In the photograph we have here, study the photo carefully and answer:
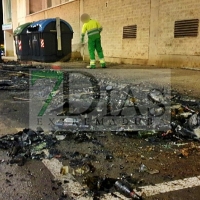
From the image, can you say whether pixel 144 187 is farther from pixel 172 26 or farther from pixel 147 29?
pixel 147 29

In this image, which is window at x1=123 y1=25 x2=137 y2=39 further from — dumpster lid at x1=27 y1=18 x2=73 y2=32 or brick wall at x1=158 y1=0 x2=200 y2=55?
dumpster lid at x1=27 y1=18 x2=73 y2=32

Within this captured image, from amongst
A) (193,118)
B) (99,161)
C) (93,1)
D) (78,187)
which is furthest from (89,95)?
(93,1)

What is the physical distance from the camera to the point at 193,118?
363 cm

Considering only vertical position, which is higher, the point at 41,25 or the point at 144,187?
the point at 41,25

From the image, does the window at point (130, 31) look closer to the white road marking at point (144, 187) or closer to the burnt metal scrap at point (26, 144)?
the burnt metal scrap at point (26, 144)

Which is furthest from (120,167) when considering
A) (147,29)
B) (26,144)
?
(147,29)

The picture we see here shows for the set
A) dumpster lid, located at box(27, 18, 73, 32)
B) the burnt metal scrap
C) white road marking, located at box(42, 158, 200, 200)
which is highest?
dumpster lid, located at box(27, 18, 73, 32)

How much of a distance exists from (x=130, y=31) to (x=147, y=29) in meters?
1.18

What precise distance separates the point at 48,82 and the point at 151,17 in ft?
17.8

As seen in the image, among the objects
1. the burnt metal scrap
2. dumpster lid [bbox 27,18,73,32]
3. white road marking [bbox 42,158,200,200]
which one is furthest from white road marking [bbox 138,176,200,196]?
dumpster lid [bbox 27,18,73,32]

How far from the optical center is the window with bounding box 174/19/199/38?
28.8 ft

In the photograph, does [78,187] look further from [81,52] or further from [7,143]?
[81,52]

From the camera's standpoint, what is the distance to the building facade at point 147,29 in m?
9.06

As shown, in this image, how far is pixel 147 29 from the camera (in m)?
10.9
